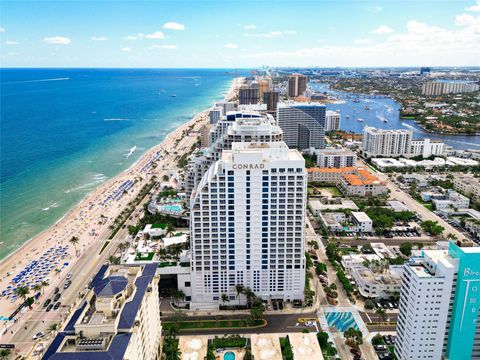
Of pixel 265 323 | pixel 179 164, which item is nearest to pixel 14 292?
pixel 265 323

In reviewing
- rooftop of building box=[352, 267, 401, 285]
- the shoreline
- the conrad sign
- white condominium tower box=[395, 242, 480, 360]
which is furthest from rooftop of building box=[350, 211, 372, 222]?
the shoreline

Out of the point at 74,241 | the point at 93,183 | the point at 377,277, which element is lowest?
the point at 93,183

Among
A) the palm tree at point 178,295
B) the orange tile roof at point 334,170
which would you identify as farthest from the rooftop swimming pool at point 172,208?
the orange tile roof at point 334,170

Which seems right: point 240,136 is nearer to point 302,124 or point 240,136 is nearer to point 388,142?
point 302,124

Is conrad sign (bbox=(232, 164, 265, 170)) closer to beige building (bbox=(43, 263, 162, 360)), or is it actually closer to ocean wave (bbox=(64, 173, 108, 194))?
beige building (bbox=(43, 263, 162, 360))

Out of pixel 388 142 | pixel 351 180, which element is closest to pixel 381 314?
pixel 351 180
